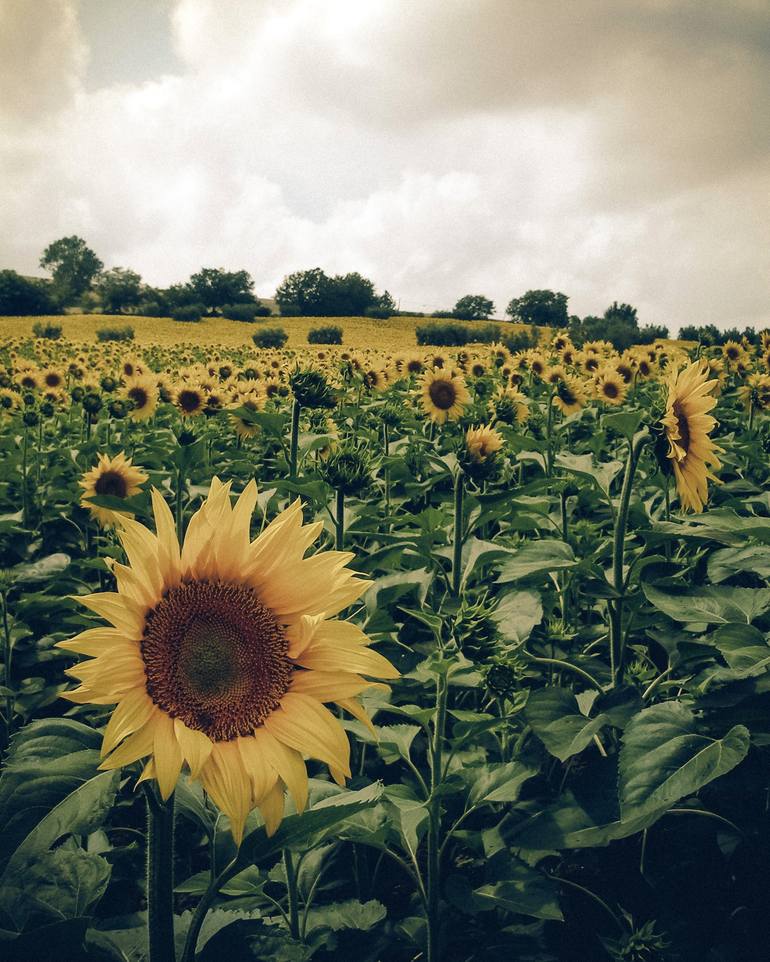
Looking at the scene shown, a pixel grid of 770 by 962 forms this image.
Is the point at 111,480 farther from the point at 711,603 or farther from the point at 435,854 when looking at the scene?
the point at 711,603

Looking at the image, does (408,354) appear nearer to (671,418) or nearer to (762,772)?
(671,418)

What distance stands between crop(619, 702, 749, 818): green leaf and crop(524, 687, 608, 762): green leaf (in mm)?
185

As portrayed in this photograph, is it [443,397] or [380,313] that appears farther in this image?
[380,313]

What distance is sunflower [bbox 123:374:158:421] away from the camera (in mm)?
7086

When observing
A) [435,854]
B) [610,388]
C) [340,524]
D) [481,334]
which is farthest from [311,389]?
[481,334]

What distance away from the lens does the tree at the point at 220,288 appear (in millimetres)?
61094

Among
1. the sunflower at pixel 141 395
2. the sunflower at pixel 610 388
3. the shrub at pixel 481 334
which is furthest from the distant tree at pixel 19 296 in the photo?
the sunflower at pixel 610 388

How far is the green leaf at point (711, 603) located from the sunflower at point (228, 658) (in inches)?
39.8

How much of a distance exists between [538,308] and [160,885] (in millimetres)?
63894

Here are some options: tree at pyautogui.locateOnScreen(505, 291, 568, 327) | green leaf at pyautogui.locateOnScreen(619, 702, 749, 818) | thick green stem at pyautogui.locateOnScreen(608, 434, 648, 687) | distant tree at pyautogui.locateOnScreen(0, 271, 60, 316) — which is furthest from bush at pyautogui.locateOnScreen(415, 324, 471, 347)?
green leaf at pyautogui.locateOnScreen(619, 702, 749, 818)

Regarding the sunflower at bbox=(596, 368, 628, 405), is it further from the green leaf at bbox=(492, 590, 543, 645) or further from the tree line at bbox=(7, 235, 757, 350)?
the tree line at bbox=(7, 235, 757, 350)

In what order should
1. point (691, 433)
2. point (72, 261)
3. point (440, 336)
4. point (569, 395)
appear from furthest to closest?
point (72, 261) → point (440, 336) → point (569, 395) → point (691, 433)

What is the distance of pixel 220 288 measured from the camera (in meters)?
61.8

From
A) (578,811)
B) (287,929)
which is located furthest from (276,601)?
(287,929)
